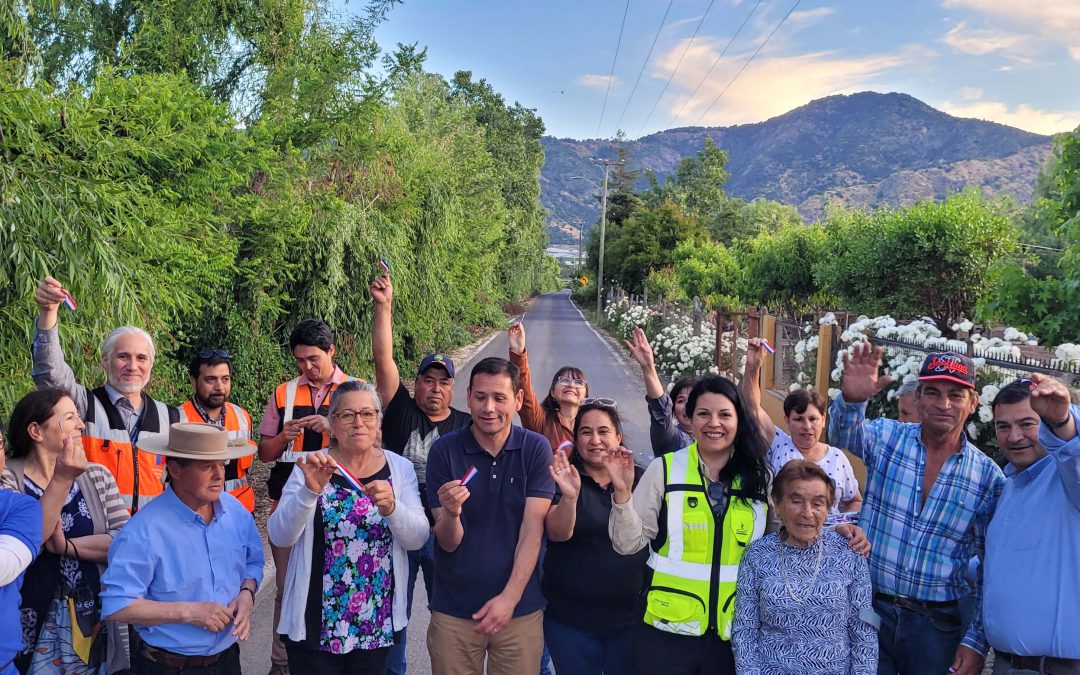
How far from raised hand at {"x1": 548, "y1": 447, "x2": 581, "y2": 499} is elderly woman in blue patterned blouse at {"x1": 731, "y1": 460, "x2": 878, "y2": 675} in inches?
26.0

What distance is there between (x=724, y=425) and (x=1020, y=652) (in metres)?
1.30

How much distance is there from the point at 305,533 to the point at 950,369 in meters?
2.60

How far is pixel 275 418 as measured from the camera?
14.1 feet

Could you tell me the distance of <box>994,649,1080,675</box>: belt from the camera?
2.74 m

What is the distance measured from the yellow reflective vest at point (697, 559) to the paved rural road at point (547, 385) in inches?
91.8

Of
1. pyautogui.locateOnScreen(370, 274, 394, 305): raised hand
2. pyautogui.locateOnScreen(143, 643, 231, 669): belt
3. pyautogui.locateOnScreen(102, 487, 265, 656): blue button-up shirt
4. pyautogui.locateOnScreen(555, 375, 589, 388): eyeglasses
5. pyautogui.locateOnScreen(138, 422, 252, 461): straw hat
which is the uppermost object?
pyautogui.locateOnScreen(370, 274, 394, 305): raised hand

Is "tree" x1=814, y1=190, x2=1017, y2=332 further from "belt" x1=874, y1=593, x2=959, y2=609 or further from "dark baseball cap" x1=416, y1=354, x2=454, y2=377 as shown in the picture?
"dark baseball cap" x1=416, y1=354, x2=454, y2=377

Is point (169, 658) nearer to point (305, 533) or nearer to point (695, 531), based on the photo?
point (305, 533)

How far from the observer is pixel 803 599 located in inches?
108

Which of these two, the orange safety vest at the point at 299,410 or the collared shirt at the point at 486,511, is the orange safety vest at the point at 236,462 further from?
the collared shirt at the point at 486,511

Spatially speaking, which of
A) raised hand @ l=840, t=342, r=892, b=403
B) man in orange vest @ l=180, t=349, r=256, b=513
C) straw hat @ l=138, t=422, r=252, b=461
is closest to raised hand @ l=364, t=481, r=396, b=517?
straw hat @ l=138, t=422, r=252, b=461

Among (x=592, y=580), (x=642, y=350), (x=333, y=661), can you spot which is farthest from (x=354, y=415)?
(x=642, y=350)

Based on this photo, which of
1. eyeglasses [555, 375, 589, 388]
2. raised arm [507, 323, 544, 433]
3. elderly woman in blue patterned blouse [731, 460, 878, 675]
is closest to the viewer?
elderly woman in blue patterned blouse [731, 460, 878, 675]

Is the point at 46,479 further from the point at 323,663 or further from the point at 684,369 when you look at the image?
the point at 684,369
